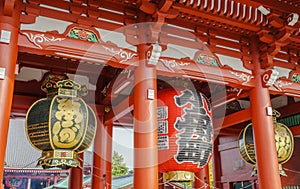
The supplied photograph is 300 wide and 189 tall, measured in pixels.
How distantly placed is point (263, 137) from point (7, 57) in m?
3.39

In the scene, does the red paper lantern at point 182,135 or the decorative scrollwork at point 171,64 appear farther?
the decorative scrollwork at point 171,64

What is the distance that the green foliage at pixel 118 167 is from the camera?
23.9 metres

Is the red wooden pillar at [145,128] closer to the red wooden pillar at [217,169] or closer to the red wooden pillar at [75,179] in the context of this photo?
the red wooden pillar at [75,179]

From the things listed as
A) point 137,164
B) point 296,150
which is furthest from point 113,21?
point 296,150

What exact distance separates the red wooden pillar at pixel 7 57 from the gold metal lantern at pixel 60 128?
1.15ft

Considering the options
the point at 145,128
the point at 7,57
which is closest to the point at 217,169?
the point at 145,128

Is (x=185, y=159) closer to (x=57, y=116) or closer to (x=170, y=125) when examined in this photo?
(x=170, y=125)

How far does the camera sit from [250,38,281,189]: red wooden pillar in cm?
428

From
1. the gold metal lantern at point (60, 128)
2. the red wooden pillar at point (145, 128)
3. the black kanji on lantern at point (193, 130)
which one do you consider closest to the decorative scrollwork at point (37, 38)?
the gold metal lantern at point (60, 128)

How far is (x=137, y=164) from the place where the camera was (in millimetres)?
3555

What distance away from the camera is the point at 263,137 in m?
4.42

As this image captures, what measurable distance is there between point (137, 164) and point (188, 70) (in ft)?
4.67

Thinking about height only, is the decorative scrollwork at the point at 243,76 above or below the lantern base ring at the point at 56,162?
above

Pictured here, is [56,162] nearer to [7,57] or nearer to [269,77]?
[7,57]
